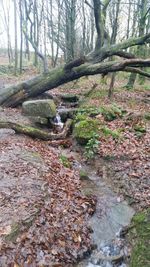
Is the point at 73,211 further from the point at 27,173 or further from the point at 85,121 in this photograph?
the point at 85,121

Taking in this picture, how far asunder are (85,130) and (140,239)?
17.3 ft

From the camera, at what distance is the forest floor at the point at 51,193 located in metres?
4.81

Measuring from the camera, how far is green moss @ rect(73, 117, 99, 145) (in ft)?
32.2

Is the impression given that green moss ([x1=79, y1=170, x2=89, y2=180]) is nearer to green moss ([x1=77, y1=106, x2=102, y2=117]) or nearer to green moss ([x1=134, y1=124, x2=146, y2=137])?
green moss ([x1=134, y1=124, x2=146, y2=137])

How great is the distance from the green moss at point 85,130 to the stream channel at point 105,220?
1.19 m

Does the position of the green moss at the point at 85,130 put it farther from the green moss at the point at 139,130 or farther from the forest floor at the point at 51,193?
Result: the green moss at the point at 139,130

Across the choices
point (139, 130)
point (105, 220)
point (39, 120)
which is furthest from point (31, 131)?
point (105, 220)

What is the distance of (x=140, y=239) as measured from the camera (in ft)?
17.3

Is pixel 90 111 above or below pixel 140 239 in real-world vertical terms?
above

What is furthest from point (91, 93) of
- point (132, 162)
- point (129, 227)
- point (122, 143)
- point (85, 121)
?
point (129, 227)

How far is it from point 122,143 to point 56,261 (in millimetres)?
5204

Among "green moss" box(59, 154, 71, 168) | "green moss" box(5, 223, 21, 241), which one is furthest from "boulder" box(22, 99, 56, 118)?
"green moss" box(5, 223, 21, 241)

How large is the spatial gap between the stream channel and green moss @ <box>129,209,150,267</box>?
0.19m

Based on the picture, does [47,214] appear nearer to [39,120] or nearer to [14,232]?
[14,232]
